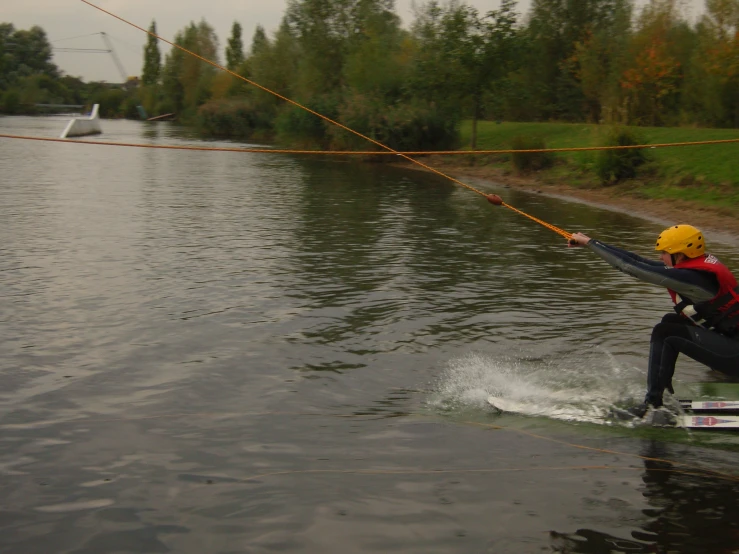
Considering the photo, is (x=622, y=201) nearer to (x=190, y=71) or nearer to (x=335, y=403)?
(x=335, y=403)

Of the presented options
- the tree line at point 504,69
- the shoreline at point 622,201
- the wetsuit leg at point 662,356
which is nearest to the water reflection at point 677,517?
the wetsuit leg at point 662,356

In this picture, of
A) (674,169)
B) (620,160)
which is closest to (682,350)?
(674,169)

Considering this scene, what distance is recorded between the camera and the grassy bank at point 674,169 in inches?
904

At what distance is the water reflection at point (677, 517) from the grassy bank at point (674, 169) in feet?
52.8

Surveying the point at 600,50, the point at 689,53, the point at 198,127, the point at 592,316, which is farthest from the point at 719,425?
the point at 198,127

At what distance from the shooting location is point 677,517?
19.1ft

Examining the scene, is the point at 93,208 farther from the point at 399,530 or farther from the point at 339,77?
the point at 339,77

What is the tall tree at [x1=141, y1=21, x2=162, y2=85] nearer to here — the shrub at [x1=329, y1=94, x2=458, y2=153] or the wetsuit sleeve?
the shrub at [x1=329, y1=94, x2=458, y2=153]

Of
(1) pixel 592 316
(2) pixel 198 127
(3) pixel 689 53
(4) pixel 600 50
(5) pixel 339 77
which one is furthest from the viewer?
(2) pixel 198 127

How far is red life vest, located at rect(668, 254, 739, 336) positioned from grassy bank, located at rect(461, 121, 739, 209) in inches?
595

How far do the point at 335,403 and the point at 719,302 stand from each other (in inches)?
141

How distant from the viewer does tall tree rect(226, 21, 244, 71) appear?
128875mm

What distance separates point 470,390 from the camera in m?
8.47

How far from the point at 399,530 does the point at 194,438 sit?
7.61ft
